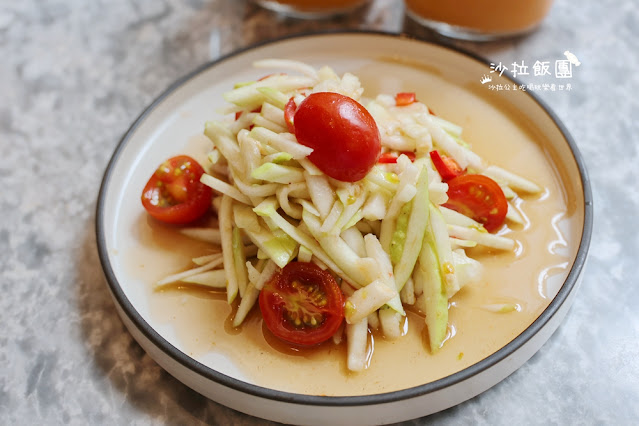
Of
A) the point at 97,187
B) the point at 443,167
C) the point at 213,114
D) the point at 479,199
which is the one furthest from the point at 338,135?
the point at 97,187

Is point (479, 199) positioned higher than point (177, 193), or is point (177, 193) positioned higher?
point (479, 199)

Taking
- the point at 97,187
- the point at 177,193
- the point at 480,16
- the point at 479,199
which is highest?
the point at 480,16

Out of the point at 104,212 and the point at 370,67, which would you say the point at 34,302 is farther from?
the point at 370,67

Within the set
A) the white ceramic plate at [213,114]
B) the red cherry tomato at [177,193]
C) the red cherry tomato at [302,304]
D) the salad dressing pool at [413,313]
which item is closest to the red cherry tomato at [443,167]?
the salad dressing pool at [413,313]

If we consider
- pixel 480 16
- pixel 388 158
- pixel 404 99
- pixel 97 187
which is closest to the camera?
pixel 388 158

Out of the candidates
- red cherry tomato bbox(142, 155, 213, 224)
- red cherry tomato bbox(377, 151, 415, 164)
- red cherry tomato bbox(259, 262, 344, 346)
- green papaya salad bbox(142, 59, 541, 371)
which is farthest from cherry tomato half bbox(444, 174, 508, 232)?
red cherry tomato bbox(142, 155, 213, 224)

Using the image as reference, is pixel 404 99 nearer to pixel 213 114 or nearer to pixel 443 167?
pixel 443 167

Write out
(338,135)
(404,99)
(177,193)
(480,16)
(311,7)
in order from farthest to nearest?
1. (311,7)
2. (480,16)
3. (404,99)
4. (177,193)
5. (338,135)
